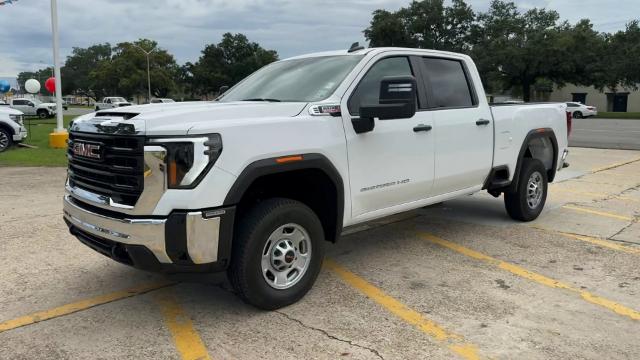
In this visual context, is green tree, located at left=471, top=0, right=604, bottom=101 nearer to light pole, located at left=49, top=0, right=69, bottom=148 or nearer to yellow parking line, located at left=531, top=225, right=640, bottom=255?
light pole, located at left=49, top=0, right=69, bottom=148

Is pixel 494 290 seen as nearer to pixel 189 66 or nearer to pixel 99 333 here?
pixel 99 333

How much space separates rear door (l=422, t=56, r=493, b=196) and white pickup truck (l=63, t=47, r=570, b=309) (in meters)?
0.02

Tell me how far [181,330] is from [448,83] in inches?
138

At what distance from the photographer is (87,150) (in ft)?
12.3

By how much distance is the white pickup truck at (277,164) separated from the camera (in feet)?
11.1

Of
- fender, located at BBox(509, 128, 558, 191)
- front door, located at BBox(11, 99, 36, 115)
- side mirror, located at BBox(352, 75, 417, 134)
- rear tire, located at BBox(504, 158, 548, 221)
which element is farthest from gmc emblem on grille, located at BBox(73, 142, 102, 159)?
front door, located at BBox(11, 99, 36, 115)

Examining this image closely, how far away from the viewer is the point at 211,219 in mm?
3406

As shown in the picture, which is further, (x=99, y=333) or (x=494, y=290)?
(x=494, y=290)

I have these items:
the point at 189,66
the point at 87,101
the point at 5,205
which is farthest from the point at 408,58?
the point at 87,101

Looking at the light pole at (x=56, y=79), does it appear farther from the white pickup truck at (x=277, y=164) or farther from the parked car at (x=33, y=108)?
the parked car at (x=33, y=108)

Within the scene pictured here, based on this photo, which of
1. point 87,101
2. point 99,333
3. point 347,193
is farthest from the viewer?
point 87,101

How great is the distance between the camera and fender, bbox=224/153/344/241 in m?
3.51

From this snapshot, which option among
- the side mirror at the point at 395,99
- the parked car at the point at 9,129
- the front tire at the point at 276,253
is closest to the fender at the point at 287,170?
the front tire at the point at 276,253

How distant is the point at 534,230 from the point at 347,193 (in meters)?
3.14
